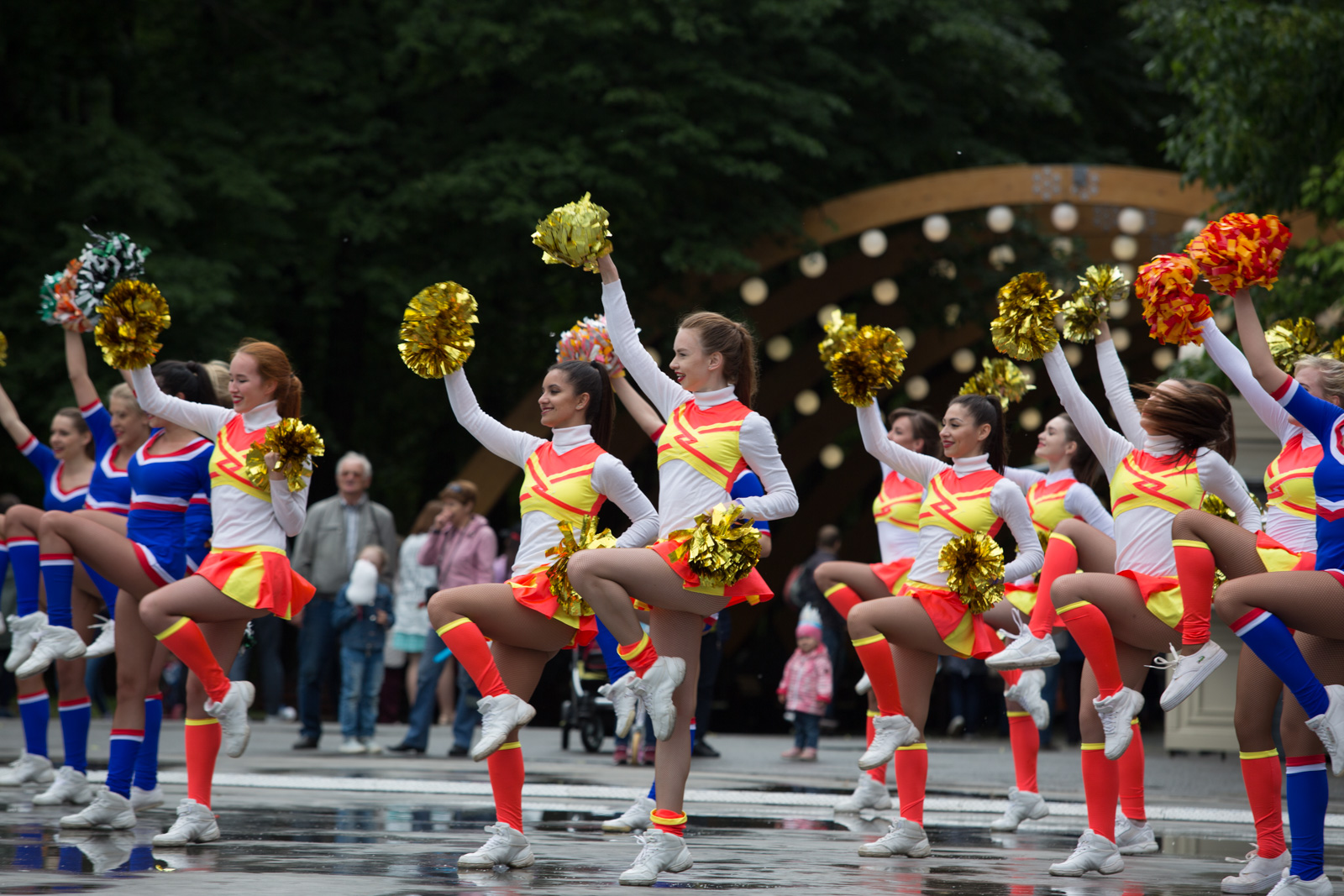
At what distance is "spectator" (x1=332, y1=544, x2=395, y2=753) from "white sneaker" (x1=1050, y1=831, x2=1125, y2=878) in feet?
22.8

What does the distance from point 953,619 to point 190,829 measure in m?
3.21

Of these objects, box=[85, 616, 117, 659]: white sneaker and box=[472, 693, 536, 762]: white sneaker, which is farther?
box=[85, 616, 117, 659]: white sneaker

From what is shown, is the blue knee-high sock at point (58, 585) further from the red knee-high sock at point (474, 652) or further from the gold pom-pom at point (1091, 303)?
the gold pom-pom at point (1091, 303)

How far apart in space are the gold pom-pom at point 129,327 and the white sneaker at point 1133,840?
4.58 meters

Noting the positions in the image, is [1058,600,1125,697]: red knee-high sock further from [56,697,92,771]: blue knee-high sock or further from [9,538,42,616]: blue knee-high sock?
[9,538,42,616]: blue knee-high sock

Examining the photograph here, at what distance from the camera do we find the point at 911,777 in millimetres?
6828

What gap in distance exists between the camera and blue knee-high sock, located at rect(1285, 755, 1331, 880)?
18.3 ft

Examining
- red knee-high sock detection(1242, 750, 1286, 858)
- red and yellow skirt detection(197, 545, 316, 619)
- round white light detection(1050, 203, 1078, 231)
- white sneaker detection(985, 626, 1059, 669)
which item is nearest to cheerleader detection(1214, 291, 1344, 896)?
red knee-high sock detection(1242, 750, 1286, 858)

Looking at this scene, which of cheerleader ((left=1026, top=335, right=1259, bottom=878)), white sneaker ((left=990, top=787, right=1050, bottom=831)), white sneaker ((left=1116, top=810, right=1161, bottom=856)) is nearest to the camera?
cheerleader ((left=1026, top=335, right=1259, bottom=878))

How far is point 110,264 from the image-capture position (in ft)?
25.5

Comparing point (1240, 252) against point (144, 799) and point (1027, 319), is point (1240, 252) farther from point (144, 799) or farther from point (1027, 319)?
point (144, 799)

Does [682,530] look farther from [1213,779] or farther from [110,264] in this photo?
[1213,779]

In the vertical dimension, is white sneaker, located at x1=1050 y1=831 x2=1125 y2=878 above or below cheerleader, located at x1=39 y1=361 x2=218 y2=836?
below

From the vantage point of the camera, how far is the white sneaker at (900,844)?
6.68 metres
